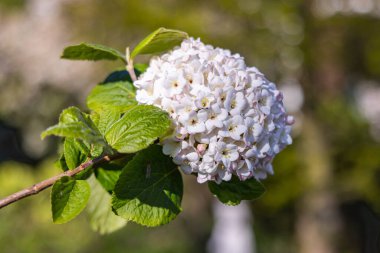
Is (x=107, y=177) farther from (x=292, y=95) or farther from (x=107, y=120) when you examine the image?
(x=292, y=95)

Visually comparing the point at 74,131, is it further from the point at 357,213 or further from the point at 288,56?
the point at 357,213

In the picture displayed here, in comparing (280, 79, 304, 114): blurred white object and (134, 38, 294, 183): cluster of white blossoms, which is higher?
(134, 38, 294, 183): cluster of white blossoms

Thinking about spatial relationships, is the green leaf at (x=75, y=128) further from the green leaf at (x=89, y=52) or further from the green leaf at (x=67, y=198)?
the green leaf at (x=89, y=52)

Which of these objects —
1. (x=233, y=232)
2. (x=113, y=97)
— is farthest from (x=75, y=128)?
(x=233, y=232)

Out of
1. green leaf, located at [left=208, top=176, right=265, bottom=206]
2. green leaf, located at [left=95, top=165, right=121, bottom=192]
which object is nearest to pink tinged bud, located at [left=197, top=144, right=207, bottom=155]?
green leaf, located at [left=208, top=176, right=265, bottom=206]

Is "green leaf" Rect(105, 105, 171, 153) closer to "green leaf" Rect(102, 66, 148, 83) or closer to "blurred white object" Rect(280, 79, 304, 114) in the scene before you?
"green leaf" Rect(102, 66, 148, 83)

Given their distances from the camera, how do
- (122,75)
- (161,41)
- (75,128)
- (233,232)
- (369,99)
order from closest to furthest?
(75,128), (161,41), (122,75), (233,232), (369,99)
